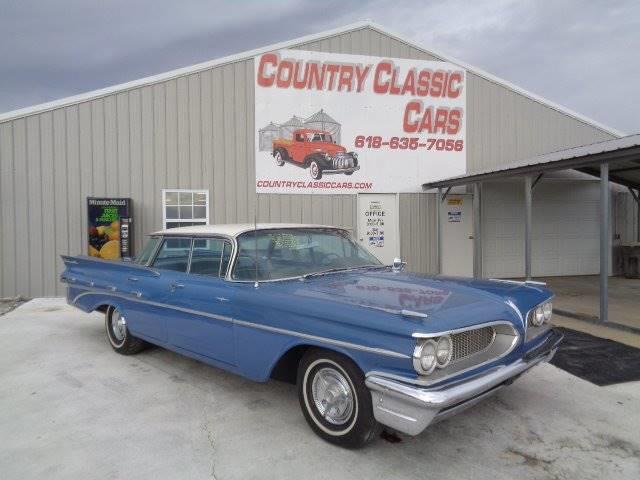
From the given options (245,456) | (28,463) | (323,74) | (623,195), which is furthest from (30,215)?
(623,195)

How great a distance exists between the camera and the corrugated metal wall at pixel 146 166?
8758mm

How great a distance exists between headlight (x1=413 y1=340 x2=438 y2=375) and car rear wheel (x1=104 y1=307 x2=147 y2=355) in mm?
3520

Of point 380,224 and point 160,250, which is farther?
point 380,224

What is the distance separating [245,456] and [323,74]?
8.68 m

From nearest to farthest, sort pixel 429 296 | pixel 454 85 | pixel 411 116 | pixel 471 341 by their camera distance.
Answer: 1. pixel 471 341
2. pixel 429 296
3. pixel 411 116
4. pixel 454 85

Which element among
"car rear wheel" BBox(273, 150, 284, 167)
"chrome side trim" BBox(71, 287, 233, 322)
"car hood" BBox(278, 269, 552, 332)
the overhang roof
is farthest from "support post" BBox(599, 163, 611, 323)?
"car rear wheel" BBox(273, 150, 284, 167)

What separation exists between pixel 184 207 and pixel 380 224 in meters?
4.25

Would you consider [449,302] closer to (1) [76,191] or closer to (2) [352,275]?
(2) [352,275]

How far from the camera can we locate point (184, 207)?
31.4ft

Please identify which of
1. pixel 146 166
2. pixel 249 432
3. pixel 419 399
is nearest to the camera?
pixel 419 399

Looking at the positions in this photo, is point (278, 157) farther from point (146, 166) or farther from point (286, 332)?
point (286, 332)

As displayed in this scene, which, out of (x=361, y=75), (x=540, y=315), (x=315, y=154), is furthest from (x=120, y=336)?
(x=361, y=75)

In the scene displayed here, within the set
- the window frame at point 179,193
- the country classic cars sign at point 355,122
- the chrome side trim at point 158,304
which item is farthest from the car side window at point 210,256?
the country classic cars sign at point 355,122

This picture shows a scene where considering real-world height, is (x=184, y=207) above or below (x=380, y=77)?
below
